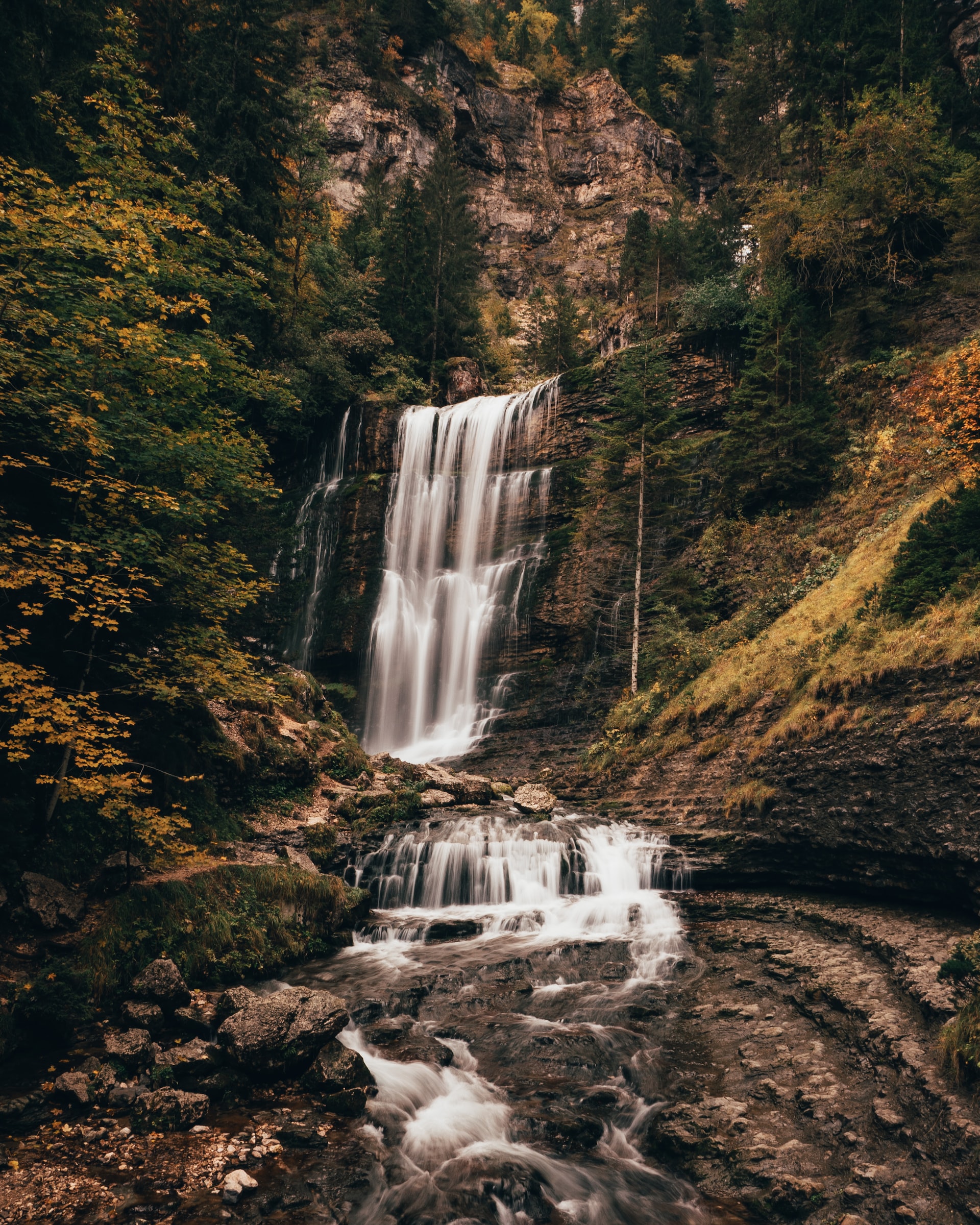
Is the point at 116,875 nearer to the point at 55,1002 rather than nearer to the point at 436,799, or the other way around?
the point at 55,1002

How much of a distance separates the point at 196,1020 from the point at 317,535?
1092 inches

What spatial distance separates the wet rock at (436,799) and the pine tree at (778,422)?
617 inches

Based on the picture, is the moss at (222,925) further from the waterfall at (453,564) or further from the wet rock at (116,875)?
the waterfall at (453,564)

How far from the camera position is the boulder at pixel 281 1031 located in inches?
301

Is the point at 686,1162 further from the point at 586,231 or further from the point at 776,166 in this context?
the point at 586,231

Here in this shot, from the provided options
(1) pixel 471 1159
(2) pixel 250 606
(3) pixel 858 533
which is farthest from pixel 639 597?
(1) pixel 471 1159

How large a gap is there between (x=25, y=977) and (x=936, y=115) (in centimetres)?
4055

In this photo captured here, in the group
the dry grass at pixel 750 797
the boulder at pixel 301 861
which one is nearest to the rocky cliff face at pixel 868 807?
the dry grass at pixel 750 797

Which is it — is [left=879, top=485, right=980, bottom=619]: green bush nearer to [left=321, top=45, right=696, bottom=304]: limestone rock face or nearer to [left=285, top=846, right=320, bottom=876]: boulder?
[left=285, top=846, right=320, bottom=876]: boulder

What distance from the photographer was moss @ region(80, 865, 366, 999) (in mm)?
9047

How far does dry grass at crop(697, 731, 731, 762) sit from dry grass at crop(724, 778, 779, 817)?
163cm

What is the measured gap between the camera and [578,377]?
32875 millimetres

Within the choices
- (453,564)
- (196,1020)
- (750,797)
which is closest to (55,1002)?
(196,1020)

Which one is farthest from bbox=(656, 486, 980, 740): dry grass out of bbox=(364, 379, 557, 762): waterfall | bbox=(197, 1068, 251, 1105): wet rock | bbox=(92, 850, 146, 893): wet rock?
bbox=(92, 850, 146, 893): wet rock
